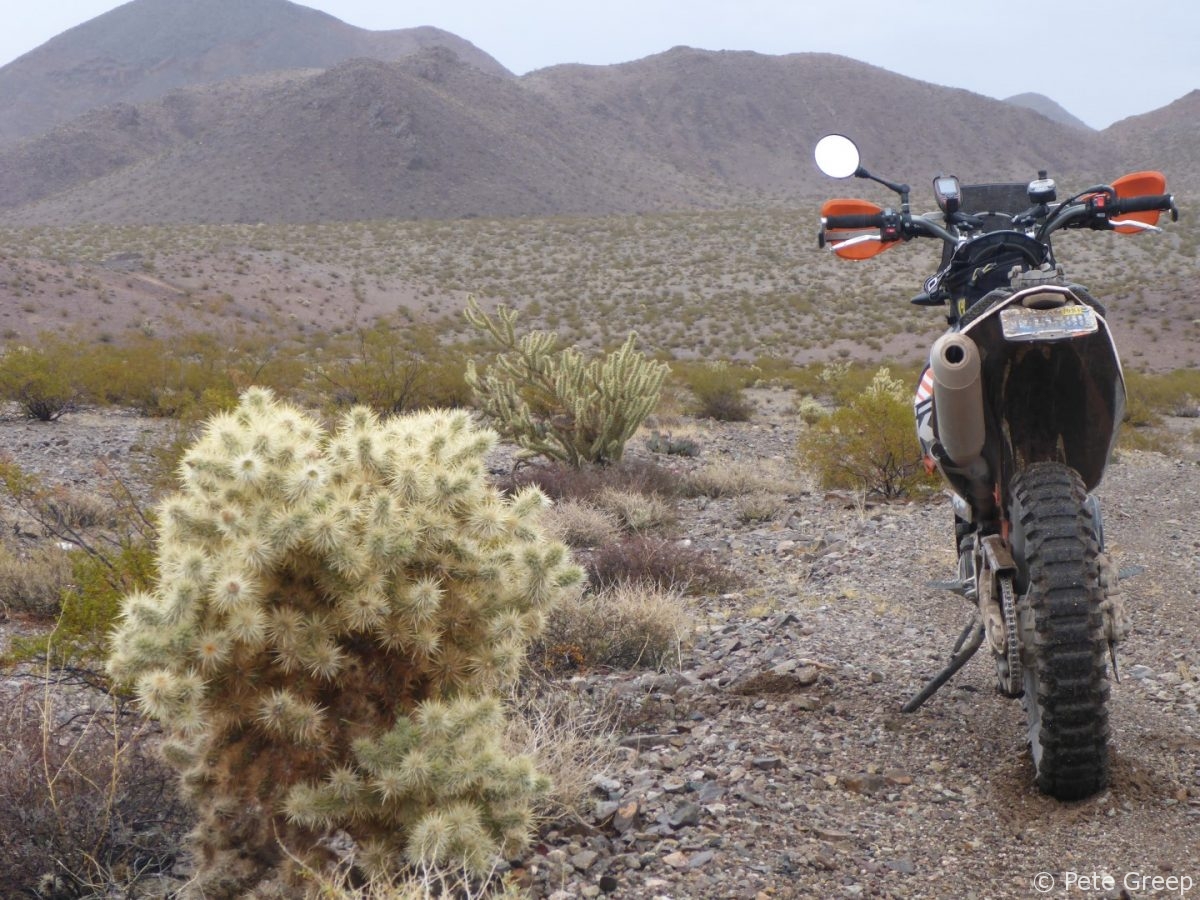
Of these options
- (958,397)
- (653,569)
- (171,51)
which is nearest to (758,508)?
(653,569)

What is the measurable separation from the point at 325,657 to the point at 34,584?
3.78m

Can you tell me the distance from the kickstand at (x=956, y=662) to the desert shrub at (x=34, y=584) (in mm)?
4250

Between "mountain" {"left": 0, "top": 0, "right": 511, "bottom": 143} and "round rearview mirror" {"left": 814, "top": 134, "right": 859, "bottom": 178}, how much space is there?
394 ft

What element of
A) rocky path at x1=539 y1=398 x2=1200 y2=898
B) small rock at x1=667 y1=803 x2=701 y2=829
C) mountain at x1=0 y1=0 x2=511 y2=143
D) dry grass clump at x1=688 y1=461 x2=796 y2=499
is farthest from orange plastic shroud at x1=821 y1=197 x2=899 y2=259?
mountain at x1=0 y1=0 x2=511 y2=143

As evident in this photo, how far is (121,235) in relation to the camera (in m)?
48.8

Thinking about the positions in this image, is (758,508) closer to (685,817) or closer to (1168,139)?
(685,817)

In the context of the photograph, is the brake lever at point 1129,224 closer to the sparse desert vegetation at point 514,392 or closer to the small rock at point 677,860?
the sparse desert vegetation at point 514,392

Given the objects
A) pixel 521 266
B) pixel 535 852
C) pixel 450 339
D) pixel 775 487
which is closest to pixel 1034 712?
pixel 535 852

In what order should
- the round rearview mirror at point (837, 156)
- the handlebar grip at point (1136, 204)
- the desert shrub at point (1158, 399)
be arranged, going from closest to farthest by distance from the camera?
the handlebar grip at point (1136, 204), the round rearview mirror at point (837, 156), the desert shrub at point (1158, 399)

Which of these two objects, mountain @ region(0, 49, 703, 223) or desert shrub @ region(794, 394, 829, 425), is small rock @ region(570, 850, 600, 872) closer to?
desert shrub @ region(794, 394, 829, 425)

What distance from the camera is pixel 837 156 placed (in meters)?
4.31

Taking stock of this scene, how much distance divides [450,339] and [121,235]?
2288cm

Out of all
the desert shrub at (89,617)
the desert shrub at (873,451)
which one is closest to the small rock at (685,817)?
the desert shrub at (89,617)

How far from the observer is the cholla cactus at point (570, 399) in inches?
392
